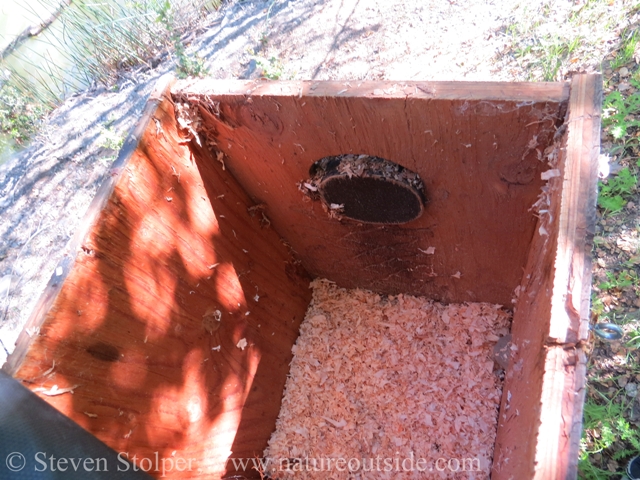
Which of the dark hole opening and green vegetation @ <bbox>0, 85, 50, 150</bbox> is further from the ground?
green vegetation @ <bbox>0, 85, 50, 150</bbox>

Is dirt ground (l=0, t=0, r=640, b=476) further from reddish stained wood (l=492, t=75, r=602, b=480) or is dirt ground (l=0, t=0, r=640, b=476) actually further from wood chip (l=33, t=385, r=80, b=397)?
wood chip (l=33, t=385, r=80, b=397)

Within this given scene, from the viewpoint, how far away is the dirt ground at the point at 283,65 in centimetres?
222

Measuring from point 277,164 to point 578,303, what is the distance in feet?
3.08

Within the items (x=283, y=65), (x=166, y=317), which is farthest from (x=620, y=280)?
(x=283, y=65)

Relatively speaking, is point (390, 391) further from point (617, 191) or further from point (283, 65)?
point (283, 65)

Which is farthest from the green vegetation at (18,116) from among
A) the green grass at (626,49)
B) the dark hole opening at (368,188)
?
the green grass at (626,49)

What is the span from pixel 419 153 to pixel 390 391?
1.02 meters

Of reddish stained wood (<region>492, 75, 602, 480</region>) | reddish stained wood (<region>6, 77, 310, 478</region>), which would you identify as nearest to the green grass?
reddish stained wood (<region>492, 75, 602, 480</region>)

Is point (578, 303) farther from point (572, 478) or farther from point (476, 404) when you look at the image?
point (476, 404)

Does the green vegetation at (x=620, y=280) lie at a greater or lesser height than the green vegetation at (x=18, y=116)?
lesser

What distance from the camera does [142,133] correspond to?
1199 millimetres

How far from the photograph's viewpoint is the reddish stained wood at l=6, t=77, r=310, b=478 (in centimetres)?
105

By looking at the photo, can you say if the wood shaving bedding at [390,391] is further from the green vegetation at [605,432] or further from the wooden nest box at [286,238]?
the green vegetation at [605,432]

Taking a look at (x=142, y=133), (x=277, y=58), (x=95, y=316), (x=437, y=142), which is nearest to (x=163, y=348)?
(x=95, y=316)
